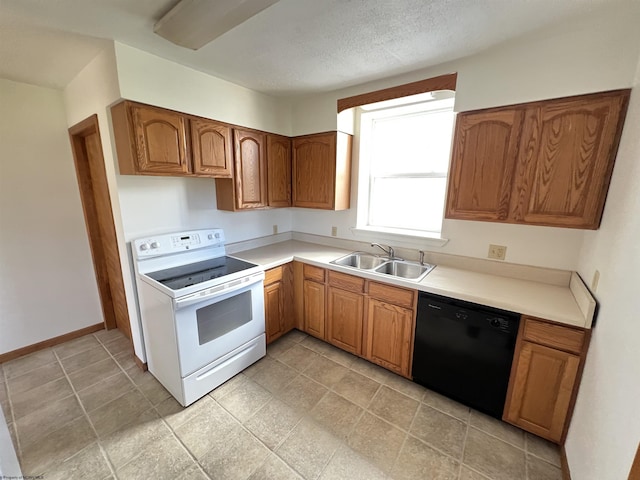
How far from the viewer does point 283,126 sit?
2.81 meters

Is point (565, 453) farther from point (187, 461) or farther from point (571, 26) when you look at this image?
point (571, 26)

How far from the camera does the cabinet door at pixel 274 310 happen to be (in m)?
2.43

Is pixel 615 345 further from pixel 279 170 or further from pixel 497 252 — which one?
pixel 279 170

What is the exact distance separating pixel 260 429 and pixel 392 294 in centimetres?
131

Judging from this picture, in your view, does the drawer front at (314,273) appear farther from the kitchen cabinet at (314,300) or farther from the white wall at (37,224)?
the white wall at (37,224)

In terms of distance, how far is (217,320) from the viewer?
1.98m

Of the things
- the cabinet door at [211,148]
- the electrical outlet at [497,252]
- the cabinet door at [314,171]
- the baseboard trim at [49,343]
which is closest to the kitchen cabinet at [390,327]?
the electrical outlet at [497,252]

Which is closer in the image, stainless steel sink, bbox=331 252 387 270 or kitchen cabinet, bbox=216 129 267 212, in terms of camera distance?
kitchen cabinet, bbox=216 129 267 212

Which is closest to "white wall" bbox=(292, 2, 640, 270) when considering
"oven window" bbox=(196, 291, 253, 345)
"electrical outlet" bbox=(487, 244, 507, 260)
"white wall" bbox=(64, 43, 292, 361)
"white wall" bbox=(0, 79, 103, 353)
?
"electrical outlet" bbox=(487, 244, 507, 260)

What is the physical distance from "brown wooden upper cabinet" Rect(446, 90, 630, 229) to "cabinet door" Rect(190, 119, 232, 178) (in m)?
1.86

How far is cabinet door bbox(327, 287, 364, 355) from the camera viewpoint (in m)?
2.28

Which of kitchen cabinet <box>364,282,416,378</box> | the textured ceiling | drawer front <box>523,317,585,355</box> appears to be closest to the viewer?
the textured ceiling

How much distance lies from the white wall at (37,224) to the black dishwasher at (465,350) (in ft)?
10.9

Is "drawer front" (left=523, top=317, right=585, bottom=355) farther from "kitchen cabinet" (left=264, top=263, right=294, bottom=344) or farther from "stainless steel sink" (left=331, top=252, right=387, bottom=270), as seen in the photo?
"kitchen cabinet" (left=264, top=263, right=294, bottom=344)
